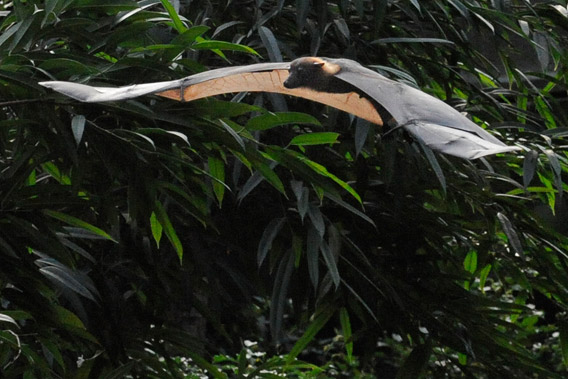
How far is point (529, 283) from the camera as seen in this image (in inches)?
68.3

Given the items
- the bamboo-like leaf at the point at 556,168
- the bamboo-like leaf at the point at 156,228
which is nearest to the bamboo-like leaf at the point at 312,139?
the bamboo-like leaf at the point at 156,228

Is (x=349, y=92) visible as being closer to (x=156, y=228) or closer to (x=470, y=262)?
(x=156, y=228)

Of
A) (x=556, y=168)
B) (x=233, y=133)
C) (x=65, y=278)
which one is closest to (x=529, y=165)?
(x=556, y=168)

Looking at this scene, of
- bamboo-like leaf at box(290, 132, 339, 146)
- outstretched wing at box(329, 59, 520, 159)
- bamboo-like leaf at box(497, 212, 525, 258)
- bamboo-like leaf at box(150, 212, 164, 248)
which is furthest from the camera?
bamboo-like leaf at box(497, 212, 525, 258)

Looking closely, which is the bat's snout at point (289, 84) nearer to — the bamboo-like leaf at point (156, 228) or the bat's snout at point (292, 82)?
the bat's snout at point (292, 82)

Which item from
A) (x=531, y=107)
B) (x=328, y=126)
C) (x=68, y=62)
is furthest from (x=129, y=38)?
(x=531, y=107)

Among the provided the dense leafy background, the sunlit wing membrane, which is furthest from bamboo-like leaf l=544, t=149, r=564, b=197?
the sunlit wing membrane

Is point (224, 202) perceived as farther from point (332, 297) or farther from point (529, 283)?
point (529, 283)

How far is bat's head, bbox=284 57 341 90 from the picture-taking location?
0.66m

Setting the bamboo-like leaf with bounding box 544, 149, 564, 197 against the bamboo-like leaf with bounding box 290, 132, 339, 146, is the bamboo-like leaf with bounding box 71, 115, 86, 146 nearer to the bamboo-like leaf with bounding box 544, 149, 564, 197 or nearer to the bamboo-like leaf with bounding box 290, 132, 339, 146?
the bamboo-like leaf with bounding box 290, 132, 339, 146

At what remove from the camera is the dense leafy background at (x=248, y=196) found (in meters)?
1.12

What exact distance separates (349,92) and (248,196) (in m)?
0.89

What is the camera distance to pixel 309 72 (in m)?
0.66

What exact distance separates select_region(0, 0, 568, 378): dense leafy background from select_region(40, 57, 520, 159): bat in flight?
28 centimetres
